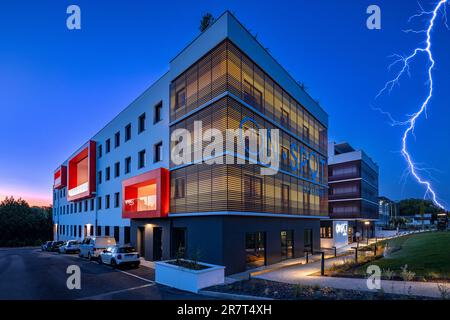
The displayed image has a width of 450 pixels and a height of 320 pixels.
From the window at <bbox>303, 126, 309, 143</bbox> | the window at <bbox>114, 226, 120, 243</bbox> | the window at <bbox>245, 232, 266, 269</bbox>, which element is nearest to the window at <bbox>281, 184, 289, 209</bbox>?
the window at <bbox>245, 232, 266, 269</bbox>

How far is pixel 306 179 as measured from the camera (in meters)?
28.4

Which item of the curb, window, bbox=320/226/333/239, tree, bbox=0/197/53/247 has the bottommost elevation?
tree, bbox=0/197/53/247

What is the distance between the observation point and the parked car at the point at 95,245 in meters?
23.8

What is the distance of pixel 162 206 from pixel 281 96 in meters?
12.9

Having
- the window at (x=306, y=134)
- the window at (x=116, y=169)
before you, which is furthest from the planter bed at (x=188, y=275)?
the window at (x=116, y=169)

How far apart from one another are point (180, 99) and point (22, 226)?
56.1 meters

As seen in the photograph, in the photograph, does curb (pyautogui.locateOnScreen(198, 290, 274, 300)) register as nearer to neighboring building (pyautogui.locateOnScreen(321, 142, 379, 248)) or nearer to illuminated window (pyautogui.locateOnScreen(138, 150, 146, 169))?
illuminated window (pyautogui.locateOnScreen(138, 150, 146, 169))

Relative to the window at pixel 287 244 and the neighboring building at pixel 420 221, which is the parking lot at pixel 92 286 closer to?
the window at pixel 287 244

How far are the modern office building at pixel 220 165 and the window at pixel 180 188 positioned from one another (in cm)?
7

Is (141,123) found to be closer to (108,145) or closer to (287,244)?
(108,145)

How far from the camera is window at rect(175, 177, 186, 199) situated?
20281mm

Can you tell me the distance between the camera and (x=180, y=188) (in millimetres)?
20766

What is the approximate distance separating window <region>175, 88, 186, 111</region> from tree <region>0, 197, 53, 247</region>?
177 feet
